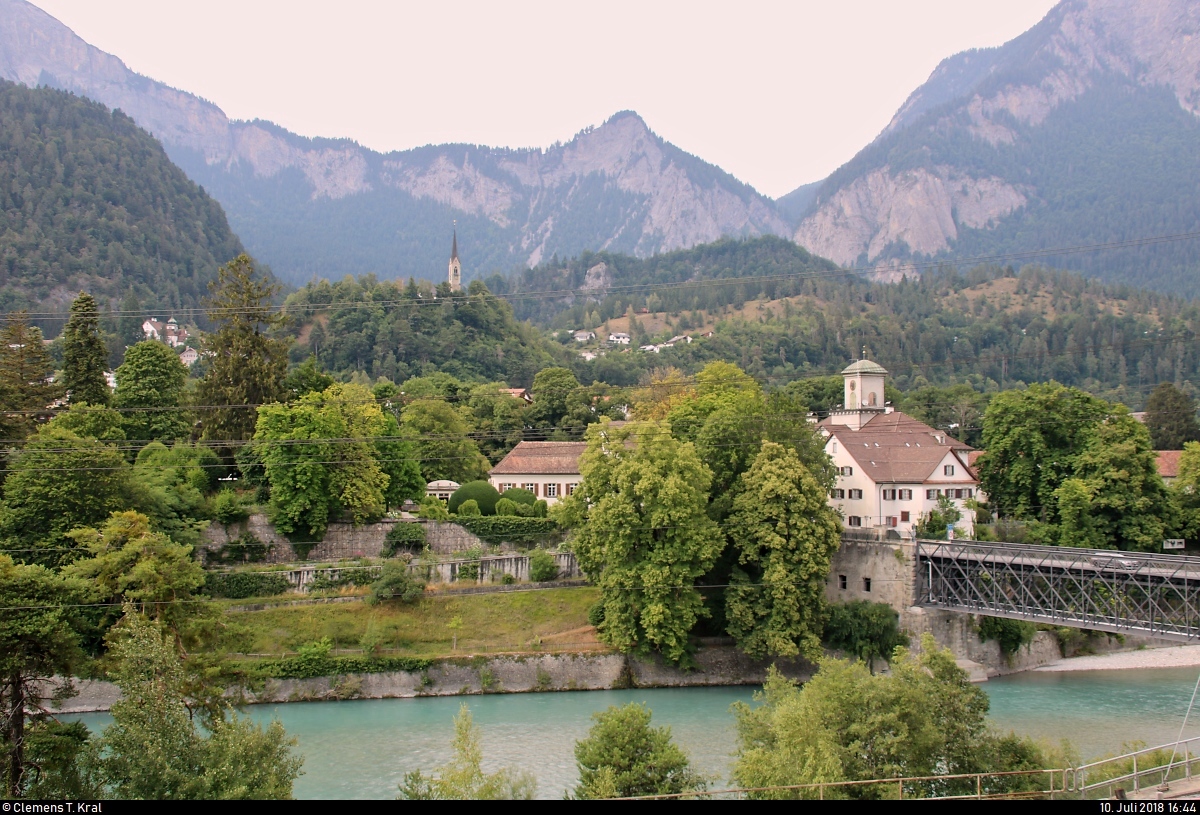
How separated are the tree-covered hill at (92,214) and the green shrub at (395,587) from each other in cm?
10464

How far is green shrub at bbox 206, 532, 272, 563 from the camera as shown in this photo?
4641cm

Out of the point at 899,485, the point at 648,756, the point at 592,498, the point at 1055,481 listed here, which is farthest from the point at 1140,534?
the point at 648,756

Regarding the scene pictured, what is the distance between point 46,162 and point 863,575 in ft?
514

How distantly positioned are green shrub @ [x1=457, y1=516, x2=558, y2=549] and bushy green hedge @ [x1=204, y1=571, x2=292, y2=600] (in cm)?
858

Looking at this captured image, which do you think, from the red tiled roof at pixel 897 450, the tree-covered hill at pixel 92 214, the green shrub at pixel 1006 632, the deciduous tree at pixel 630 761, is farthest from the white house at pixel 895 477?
the tree-covered hill at pixel 92 214

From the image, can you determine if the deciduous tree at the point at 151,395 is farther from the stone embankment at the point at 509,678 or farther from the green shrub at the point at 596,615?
the green shrub at the point at 596,615

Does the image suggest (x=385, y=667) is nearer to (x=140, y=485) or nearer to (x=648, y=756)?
(x=140, y=485)

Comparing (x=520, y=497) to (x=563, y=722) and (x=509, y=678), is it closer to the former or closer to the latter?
(x=509, y=678)

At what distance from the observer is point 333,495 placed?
158 feet

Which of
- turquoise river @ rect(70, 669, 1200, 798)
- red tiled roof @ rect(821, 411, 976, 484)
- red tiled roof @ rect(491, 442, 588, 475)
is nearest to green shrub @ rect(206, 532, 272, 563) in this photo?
turquoise river @ rect(70, 669, 1200, 798)

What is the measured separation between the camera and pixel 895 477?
165 feet

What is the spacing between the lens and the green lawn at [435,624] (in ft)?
138

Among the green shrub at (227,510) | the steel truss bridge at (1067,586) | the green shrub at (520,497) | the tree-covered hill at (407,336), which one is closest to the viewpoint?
the steel truss bridge at (1067,586)

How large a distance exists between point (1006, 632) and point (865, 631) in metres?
6.90
